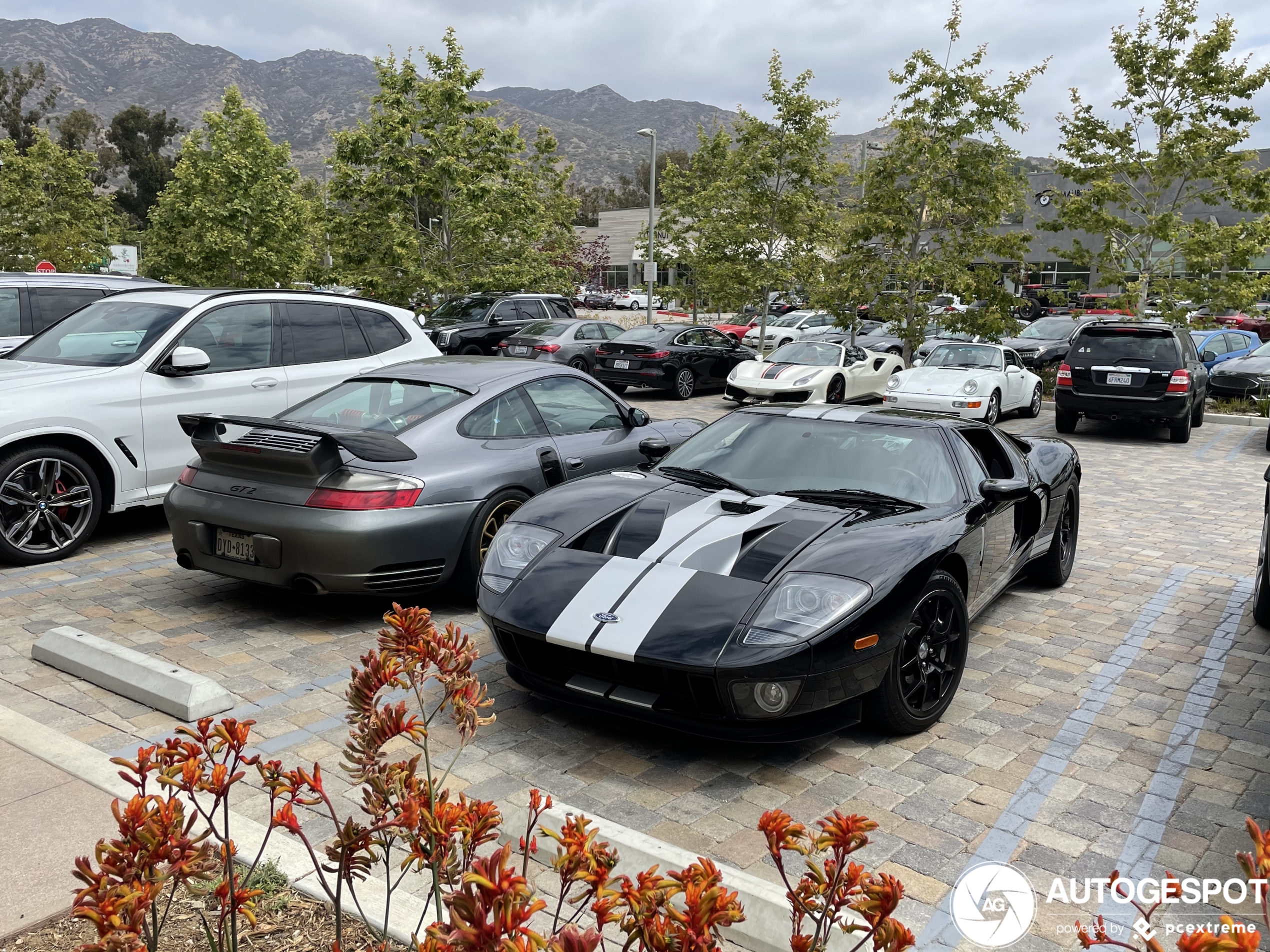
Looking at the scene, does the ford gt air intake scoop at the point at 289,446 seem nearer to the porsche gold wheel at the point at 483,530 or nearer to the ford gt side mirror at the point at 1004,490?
the porsche gold wheel at the point at 483,530


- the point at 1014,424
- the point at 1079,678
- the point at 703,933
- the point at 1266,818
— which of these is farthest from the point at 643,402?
the point at 703,933

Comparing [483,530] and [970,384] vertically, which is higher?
[483,530]

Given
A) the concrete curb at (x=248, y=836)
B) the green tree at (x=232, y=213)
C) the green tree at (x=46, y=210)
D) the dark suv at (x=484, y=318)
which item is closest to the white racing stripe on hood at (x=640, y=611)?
the concrete curb at (x=248, y=836)

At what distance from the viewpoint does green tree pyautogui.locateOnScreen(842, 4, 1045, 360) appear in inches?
811

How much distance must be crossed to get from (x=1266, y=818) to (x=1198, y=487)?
891 cm

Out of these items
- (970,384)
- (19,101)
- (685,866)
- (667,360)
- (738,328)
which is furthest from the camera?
(19,101)

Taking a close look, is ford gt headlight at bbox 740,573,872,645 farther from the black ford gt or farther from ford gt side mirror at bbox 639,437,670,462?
ford gt side mirror at bbox 639,437,670,462

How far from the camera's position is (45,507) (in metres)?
6.97

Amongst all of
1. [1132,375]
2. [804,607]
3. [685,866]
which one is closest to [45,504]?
[804,607]

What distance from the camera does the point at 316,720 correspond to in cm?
454

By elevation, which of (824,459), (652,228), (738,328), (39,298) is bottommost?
(738,328)

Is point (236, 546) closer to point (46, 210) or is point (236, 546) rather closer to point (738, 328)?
point (46, 210)

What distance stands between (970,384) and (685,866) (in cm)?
1457

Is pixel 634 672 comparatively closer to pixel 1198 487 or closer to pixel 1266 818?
pixel 1266 818
